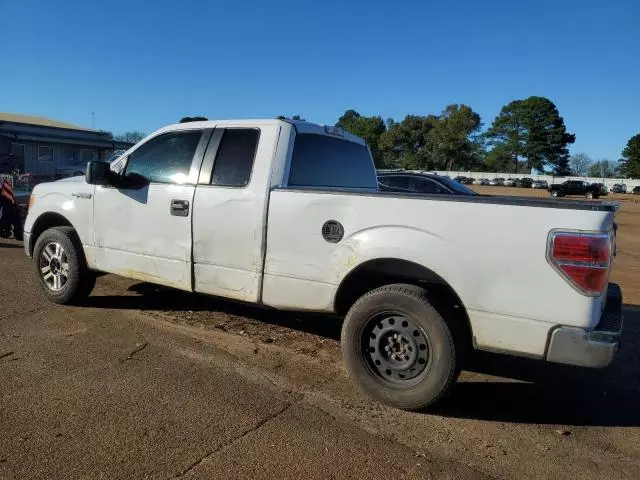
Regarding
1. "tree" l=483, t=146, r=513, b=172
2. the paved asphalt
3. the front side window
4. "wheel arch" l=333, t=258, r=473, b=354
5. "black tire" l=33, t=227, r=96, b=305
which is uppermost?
"tree" l=483, t=146, r=513, b=172

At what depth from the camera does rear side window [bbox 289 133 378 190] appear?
15.6ft

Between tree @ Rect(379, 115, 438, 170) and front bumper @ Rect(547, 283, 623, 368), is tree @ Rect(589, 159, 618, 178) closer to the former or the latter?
tree @ Rect(379, 115, 438, 170)

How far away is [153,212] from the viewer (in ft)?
16.5

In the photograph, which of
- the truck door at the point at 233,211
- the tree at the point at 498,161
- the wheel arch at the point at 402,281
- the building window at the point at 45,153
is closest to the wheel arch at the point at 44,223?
the truck door at the point at 233,211

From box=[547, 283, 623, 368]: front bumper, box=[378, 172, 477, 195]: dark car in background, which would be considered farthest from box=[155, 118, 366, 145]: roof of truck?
box=[378, 172, 477, 195]: dark car in background

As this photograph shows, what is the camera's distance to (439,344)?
3.55 m

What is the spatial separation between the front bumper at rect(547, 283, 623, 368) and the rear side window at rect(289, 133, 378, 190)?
2.40m

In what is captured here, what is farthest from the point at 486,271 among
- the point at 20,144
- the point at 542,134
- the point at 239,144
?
the point at 542,134

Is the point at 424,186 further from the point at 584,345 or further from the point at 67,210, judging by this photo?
the point at 584,345

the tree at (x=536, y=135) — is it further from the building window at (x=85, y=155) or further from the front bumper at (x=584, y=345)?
the front bumper at (x=584, y=345)

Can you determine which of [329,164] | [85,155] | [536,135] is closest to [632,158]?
[536,135]

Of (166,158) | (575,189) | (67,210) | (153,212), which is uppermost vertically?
(575,189)

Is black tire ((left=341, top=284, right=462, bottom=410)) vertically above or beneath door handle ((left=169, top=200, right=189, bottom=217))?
beneath

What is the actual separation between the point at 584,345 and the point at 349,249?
1623mm
